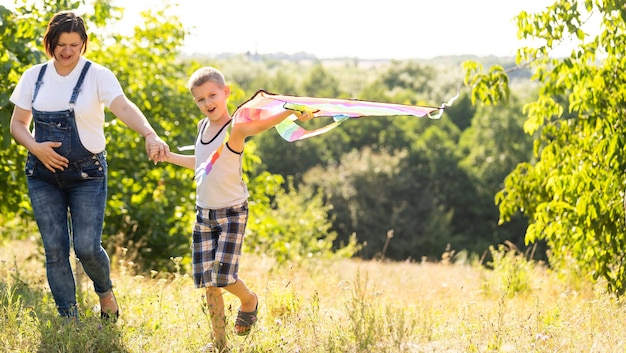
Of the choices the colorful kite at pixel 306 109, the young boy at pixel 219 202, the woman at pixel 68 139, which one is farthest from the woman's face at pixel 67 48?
the colorful kite at pixel 306 109

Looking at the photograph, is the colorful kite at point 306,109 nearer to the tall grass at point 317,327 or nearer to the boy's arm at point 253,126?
the boy's arm at point 253,126

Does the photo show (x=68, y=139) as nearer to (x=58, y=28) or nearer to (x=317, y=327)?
(x=58, y=28)

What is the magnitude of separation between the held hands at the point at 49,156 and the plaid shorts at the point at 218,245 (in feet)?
2.57

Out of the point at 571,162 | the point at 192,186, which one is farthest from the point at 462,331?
the point at 192,186

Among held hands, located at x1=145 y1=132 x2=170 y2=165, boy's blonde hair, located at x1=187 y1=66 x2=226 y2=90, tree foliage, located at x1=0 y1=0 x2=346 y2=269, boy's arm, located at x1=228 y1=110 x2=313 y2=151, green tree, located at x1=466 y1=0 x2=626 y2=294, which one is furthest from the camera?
tree foliage, located at x1=0 y1=0 x2=346 y2=269

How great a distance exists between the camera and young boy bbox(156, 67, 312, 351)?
4.28m

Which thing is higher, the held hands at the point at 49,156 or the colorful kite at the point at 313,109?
the colorful kite at the point at 313,109

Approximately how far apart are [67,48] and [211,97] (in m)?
0.87

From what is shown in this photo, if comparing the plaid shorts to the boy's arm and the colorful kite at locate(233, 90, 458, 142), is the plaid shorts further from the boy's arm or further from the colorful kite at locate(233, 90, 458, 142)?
the colorful kite at locate(233, 90, 458, 142)

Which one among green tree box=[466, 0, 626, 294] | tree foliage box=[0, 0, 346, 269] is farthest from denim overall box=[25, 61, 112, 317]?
tree foliage box=[0, 0, 346, 269]

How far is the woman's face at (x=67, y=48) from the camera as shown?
177 inches

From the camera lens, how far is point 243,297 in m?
4.47

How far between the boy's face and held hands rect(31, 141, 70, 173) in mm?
798

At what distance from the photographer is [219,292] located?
4.40 m
